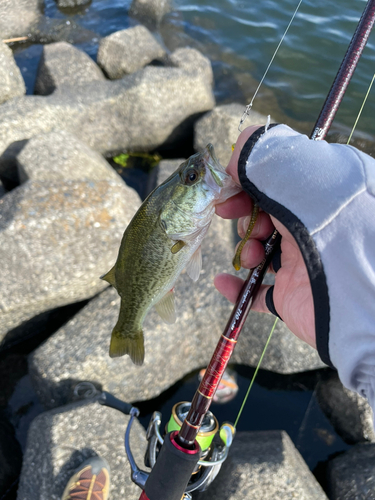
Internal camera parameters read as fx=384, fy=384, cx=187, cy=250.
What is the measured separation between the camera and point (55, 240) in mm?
3947

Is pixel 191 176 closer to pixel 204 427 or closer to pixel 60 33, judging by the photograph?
→ pixel 204 427

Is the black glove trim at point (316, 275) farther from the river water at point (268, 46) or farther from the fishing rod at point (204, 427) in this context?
the river water at point (268, 46)

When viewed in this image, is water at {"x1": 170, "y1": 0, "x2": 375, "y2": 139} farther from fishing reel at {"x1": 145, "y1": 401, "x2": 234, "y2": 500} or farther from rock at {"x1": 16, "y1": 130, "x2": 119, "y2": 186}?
fishing reel at {"x1": 145, "y1": 401, "x2": 234, "y2": 500}

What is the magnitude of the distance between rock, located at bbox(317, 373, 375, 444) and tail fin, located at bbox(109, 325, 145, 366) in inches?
98.4

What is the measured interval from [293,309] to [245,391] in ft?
7.35

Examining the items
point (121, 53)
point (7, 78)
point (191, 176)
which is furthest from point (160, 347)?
point (121, 53)

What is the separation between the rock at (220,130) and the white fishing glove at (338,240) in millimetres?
4612

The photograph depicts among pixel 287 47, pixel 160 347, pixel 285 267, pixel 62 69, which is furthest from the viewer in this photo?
pixel 287 47

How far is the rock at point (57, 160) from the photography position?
457 centimetres

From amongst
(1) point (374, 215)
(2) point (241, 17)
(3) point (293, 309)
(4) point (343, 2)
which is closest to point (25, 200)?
(3) point (293, 309)

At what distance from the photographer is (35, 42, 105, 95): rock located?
23.6ft

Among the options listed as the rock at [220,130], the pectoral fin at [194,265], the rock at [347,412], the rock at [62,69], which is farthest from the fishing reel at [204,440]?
the rock at [62,69]

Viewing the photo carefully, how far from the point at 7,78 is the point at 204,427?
6.61m

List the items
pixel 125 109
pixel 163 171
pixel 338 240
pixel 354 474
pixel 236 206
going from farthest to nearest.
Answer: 1. pixel 125 109
2. pixel 163 171
3. pixel 354 474
4. pixel 236 206
5. pixel 338 240
